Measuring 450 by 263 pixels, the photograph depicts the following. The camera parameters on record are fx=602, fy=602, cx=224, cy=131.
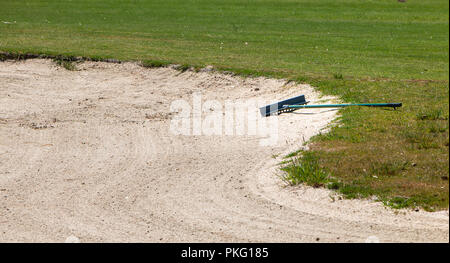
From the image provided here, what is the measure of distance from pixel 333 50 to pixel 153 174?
11.4 m

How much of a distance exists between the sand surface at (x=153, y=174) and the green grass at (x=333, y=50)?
75 centimetres

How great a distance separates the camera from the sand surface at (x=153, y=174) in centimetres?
995

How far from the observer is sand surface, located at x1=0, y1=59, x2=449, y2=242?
995 cm

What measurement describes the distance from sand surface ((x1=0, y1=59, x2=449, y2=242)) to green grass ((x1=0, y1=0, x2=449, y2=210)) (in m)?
0.75

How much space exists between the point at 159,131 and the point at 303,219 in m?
6.58

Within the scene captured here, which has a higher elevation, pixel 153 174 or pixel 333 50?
pixel 333 50

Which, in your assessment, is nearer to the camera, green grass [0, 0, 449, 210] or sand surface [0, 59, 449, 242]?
sand surface [0, 59, 449, 242]

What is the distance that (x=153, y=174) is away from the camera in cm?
1290

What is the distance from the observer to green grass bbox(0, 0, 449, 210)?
11430 mm

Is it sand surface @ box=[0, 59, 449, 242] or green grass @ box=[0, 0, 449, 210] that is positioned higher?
green grass @ box=[0, 0, 449, 210]

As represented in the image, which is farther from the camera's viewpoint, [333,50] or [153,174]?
[333,50]

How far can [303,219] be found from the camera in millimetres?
10133

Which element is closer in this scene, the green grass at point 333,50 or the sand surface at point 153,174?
the sand surface at point 153,174

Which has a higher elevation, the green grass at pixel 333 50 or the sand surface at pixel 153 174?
the green grass at pixel 333 50
